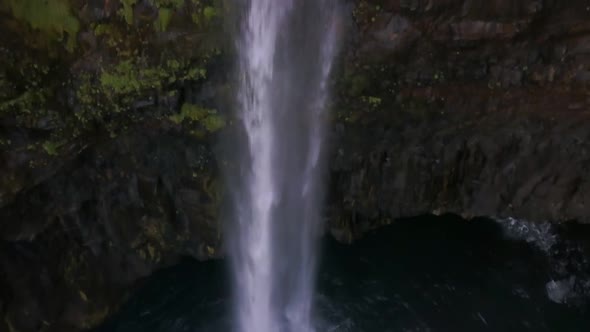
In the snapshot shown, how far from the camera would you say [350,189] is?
41.3 feet

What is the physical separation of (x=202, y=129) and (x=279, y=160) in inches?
73.0

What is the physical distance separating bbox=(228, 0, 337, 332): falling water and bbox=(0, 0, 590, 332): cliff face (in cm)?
45

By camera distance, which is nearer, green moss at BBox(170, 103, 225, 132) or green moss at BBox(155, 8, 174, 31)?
green moss at BBox(155, 8, 174, 31)

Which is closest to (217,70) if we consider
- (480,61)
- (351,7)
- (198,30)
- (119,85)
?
(198,30)

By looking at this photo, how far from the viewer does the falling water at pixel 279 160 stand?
10.2m

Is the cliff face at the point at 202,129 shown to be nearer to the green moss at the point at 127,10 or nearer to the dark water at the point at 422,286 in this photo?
the green moss at the point at 127,10

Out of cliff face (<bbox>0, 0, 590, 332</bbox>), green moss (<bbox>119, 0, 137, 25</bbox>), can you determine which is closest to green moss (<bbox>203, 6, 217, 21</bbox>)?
cliff face (<bbox>0, 0, 590, 332</bbox>)

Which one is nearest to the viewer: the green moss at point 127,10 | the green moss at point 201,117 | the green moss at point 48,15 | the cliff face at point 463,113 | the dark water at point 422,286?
the green moss at point 48,15

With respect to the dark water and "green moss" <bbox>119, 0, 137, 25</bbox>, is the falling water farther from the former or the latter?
"green moss" <bbox>119, 0, 137, 25</bbox>

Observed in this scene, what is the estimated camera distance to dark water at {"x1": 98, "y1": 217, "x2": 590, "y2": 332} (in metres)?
12.0

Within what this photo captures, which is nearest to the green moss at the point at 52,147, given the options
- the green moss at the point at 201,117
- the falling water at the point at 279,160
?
the green moss at the point at 201,117

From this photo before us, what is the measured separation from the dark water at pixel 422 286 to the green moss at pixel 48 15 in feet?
21.3

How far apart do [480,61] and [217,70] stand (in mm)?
5363

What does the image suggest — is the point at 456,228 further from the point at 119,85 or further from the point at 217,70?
the point at 119,85
